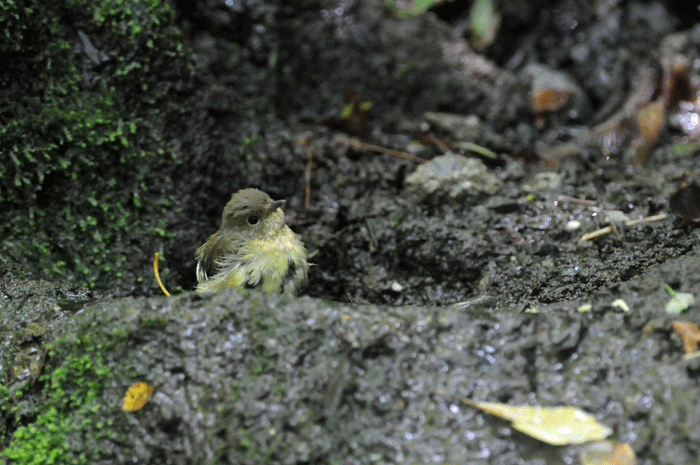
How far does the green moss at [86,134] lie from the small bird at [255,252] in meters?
0.74

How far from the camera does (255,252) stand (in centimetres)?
340

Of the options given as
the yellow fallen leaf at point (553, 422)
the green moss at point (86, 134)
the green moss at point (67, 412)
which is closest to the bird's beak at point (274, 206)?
the green moss at point (86, 134)

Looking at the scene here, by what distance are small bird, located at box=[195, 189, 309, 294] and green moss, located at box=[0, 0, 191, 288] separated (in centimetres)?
74

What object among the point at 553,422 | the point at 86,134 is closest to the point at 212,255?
the point at 86,134

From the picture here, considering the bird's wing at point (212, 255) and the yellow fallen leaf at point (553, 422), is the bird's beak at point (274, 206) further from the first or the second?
the yellow fallen leaf at point (553, 422)

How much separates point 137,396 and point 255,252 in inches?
46.5

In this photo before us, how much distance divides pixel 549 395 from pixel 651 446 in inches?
14.7

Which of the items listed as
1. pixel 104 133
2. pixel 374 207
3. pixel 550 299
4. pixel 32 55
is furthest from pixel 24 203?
pixel 550 299

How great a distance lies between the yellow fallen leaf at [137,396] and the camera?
2436 millimetres

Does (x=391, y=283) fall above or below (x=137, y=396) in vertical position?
below

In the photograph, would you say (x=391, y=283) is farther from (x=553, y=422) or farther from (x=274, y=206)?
(x=553, y=422)

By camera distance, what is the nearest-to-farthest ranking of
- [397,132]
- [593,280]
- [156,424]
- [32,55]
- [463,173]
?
[156,424], [593,280], [32,55], [463,173], [397,132]

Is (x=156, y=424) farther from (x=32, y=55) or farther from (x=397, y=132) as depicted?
(x=397, y=132)

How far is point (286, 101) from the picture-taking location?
17.8ft
